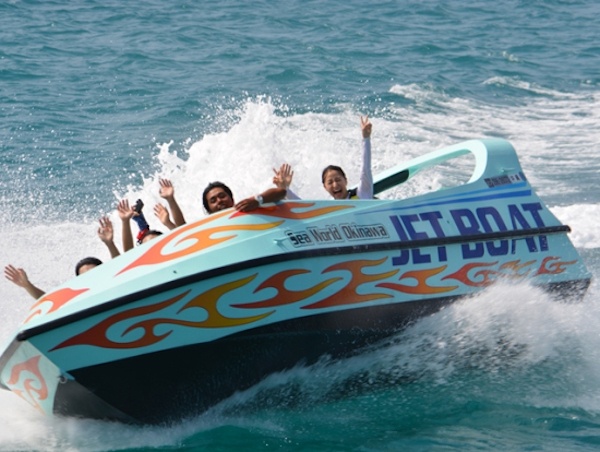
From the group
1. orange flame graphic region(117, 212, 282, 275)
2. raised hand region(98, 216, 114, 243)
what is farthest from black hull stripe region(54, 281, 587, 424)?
raised hand region(98, 216, 114, 243)

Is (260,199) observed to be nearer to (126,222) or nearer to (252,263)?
(252,263)

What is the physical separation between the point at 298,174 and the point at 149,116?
3523 mm

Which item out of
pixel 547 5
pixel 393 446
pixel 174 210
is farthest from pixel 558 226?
pixel 547 5

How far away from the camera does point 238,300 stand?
232 inches

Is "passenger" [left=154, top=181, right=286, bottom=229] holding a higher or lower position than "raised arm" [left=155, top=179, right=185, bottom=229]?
higher

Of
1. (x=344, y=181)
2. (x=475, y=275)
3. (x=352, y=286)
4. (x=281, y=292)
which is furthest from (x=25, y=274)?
(x=475, y=275)

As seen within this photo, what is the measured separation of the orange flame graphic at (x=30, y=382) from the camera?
18.7ft

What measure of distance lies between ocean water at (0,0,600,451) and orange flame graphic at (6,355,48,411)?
0.20 m

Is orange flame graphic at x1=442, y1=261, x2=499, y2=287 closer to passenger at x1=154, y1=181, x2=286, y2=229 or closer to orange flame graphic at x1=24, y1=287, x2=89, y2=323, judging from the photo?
passenger at x1=154, y1=181, x2=286, y2=229

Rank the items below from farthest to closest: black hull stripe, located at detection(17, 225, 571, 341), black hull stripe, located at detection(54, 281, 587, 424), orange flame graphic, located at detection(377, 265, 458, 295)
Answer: orange flame graphic, located at detection(377, 265, 458, 295) < black hull stripe, located at detection(54, 281, 587, 424) < black hull stripe, located at detection(17, 225, 571, 341)

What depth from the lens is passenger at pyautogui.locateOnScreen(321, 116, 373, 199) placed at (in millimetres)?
7141

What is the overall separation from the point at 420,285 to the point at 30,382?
2545mm

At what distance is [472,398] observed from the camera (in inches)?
262

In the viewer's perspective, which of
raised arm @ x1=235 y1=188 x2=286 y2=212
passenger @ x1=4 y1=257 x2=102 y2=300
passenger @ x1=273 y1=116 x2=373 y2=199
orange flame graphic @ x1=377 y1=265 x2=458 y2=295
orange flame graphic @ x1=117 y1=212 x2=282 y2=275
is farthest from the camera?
passenger @ x1=273 y1=116 x2=373 y2=199
